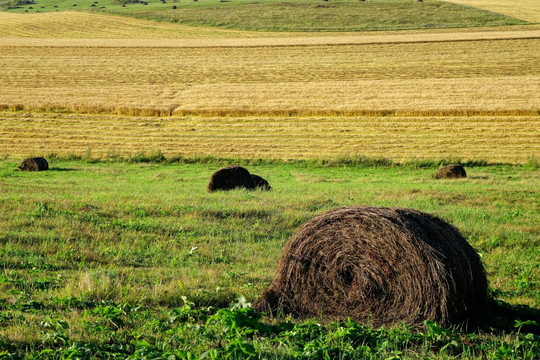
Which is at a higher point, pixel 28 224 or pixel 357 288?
pixel 357 288

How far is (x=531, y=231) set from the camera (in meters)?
12.1

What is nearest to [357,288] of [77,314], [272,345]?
[272,345]

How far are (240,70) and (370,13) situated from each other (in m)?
48.7

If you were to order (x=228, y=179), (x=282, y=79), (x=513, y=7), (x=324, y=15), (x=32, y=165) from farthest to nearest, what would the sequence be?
(x=513, y=7) → (x=324, y=15) → (x=282, y=79) → (x=32, y=165) → (x=228, y=179)

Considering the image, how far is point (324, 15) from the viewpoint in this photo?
320ft

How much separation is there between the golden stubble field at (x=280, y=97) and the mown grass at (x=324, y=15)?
15533mm

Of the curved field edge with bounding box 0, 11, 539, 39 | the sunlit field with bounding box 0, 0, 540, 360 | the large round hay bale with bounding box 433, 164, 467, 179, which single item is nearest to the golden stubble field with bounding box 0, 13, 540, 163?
the sunlit field with bounding box 0, 0, 540, 360

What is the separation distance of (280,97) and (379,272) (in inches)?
1453

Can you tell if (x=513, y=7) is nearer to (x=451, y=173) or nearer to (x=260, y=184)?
(x=451, y=173)

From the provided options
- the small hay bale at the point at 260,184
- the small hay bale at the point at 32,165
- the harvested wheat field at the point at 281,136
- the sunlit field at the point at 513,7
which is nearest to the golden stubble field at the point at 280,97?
the harvested wheat field at the point at 281,136

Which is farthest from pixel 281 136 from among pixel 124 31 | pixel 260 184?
pixel 124 31

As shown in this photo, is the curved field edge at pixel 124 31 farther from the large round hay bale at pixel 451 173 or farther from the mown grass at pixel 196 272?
the mown grass at pixel 196 272

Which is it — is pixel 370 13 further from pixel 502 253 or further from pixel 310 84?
pixel 502 253

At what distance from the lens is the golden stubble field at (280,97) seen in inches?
1276
